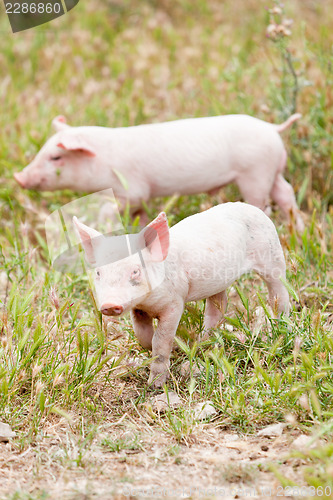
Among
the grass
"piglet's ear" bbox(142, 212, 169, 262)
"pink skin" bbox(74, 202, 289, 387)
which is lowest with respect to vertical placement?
the grass

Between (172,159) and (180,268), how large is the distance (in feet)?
5.06

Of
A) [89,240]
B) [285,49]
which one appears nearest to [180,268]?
[89,240]

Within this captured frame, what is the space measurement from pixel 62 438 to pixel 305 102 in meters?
3.47

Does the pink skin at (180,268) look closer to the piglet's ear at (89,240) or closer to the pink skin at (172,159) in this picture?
the piglet's ear at (89,240)

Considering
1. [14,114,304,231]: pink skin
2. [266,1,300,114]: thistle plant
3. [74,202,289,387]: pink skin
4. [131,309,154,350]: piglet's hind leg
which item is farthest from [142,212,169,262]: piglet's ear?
[266,1,300,114]: thistle plant

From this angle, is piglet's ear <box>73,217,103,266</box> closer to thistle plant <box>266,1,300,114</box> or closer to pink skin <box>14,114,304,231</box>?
pink skin <box>14,114,304,231</box>

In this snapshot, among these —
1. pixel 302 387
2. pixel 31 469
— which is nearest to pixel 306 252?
pixel 302 387

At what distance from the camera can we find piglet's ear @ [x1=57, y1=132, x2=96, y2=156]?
3.99 metres

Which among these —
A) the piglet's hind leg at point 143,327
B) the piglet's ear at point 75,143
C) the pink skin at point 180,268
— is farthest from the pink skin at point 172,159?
the piglet's hind leg at point 143,327

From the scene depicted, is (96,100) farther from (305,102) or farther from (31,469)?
(31,469)

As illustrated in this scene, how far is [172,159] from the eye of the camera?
4.12 m

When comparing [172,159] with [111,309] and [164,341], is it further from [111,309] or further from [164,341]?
[111,309]

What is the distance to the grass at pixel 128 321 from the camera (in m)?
2.56

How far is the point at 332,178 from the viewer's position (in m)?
4.55
